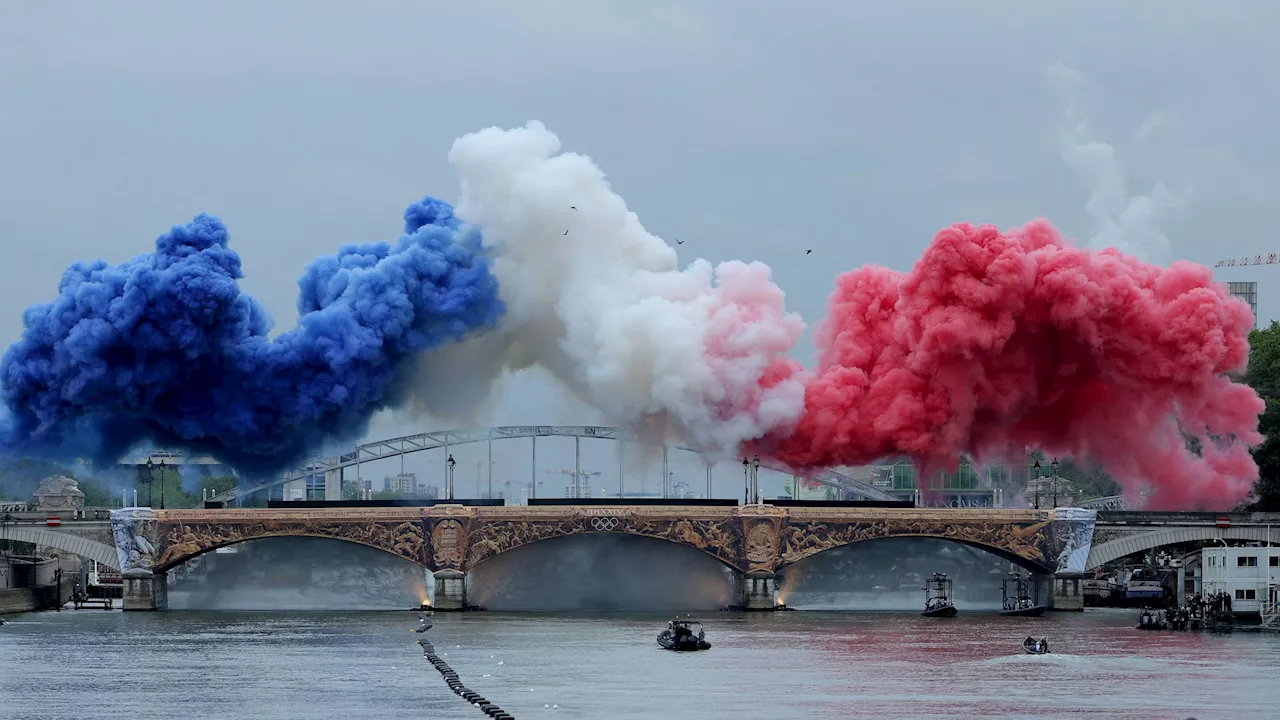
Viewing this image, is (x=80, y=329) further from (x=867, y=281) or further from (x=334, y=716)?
(x=334, y=716)

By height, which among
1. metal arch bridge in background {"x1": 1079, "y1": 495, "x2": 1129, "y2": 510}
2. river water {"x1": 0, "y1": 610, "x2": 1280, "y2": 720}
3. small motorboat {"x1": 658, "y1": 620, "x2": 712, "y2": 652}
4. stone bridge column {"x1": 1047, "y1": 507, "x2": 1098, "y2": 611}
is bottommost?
river water {"x1": 0, "y1": 610, "x2": 1280, "y2": 720}

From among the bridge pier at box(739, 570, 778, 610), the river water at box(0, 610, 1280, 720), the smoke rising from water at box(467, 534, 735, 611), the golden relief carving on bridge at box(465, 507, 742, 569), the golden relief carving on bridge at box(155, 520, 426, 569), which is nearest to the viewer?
the river water at box(0, 610, 1280, 720)

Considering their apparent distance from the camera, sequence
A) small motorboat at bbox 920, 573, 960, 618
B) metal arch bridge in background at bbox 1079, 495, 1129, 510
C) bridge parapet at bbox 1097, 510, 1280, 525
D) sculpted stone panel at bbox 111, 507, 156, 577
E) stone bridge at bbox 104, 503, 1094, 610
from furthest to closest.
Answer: metal arch bridge in background at bbox 1079, 495, 1129, 510
bridge parapet at bbox 1097, 510, 1280, 525
sculpted stone panel at bbox 111, 507, 156, 577
small motorboat at bbox 920, 573, 960, 618
stone bridge at bbox 104, 503, 1094, 610

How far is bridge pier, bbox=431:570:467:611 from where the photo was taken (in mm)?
154625

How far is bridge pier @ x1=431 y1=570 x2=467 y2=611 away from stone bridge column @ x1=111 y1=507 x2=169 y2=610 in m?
19.5

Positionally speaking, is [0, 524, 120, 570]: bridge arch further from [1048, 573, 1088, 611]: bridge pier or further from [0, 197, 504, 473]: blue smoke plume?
[1048, 573, 1088, 611]: bridge pier

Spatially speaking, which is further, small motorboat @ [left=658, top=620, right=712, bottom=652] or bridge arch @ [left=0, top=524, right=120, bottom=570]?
bridge arch @ [left=0, top=524, right=120, bottom=570]

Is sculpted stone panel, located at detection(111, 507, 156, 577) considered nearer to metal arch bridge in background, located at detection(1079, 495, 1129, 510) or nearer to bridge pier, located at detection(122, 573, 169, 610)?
bridge pier, located at detection(122, 573, 169, 610)

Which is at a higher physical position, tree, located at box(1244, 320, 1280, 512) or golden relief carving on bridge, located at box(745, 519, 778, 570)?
tree, located at box(1244, 320, 1280, 512)

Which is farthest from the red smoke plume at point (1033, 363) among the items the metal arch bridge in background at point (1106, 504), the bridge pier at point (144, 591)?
the bridge pier at point (144, 591)

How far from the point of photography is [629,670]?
112 metres

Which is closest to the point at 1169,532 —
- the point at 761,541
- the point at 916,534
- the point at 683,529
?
the point at 916,534

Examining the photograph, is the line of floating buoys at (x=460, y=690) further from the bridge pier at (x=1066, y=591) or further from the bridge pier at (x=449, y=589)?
the bridge pier at (x=1066, y=591)

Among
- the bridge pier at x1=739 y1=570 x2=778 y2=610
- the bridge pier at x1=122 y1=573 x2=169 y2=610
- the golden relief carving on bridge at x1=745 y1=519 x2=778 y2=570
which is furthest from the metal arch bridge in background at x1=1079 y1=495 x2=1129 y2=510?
the bridge pier at x1=122 y1=573 x2=169 y2=610
